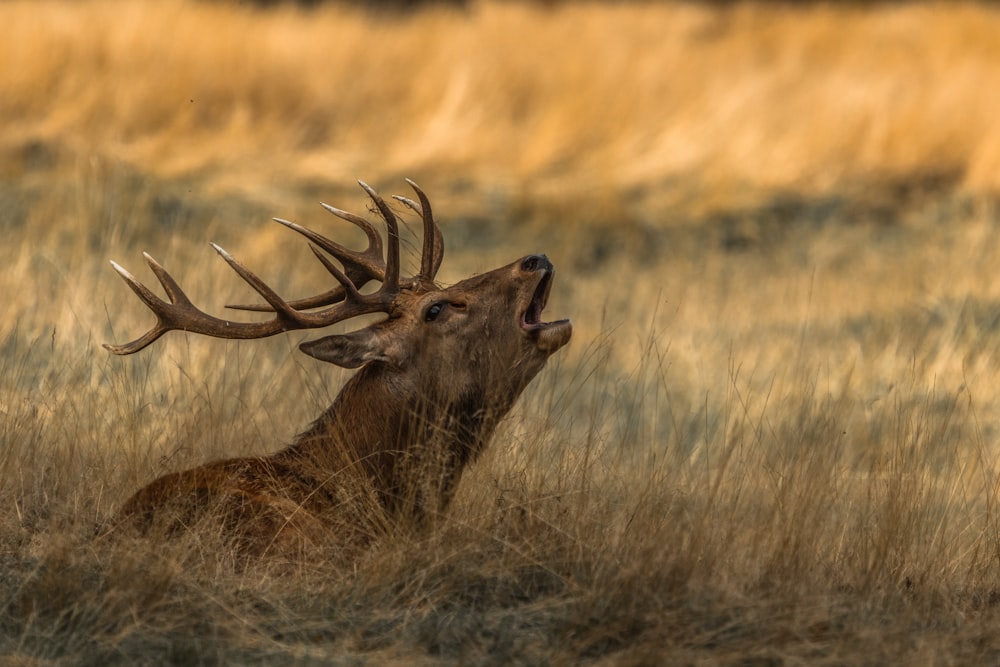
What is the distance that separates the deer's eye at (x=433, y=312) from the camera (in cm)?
549

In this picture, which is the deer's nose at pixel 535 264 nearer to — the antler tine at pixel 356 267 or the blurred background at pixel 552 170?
the antler tine at pixel 356 267

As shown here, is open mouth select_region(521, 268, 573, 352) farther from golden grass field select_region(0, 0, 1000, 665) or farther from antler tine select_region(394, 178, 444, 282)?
antler tine select_region(394, 178, 444, 282)

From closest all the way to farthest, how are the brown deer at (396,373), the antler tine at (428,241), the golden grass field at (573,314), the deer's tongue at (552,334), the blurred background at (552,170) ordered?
the golden grass field at (573,314), the brown deer at (396,373), the deer's tongue at (552,334), the antler tine at (428,241), the blurred background at (552,170)

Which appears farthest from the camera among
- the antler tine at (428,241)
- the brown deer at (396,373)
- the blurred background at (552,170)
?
the blurred background at (552,170)

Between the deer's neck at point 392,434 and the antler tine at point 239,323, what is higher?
the antler tine at point 239,323

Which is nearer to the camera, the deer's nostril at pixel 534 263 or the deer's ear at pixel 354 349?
the deer's ear at pixel 354 349

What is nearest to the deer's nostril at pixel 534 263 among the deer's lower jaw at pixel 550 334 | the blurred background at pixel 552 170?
the deer's lower jaw at pixel 550 334

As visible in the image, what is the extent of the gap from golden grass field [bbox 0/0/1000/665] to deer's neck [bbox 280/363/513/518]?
156 millimetres

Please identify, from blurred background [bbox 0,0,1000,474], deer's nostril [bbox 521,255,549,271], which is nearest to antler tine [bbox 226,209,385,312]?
deer's nostril [bbox 521,255,549,271]

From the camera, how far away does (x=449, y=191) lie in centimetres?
1380

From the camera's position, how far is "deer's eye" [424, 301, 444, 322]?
549cm

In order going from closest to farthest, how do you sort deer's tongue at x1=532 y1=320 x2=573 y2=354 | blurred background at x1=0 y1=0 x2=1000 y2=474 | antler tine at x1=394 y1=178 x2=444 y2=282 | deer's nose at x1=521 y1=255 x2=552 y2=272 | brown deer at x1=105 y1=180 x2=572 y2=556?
brown deer at x1=105 y1=180 x2=572 y2=556
deer's tongue at x1=532 y1=320 x2=573 y2=354
deer's nose at x1=521 y1=255 x2=552 y2=272
antler tine at x1=394 y1=178 x2=444 y2=282
blurred background at x1=0 y1=0 x2=1000 y2=474

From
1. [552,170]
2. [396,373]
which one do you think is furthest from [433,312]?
[552,170]

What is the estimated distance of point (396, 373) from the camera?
5477 mm
